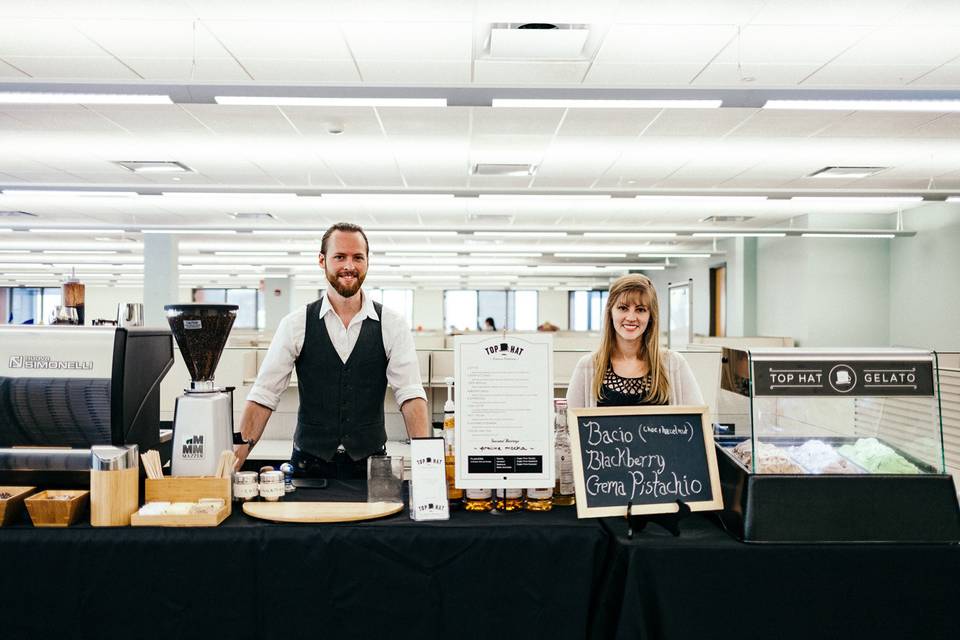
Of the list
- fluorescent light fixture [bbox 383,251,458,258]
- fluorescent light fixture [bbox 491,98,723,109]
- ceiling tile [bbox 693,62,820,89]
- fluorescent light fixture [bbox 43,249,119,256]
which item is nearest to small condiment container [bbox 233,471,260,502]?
fluorescent light fixture [bbox 491,98,723,109]

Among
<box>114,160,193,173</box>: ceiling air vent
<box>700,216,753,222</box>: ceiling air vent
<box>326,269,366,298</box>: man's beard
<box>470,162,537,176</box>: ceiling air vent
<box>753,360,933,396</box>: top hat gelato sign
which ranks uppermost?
<box>700,216,753,222</box>: ceiling air vent

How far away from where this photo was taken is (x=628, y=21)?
397 cm

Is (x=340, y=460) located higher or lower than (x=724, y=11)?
lower

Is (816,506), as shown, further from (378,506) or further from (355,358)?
(355,358)

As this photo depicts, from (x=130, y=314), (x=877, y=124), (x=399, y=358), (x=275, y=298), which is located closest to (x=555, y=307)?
(x=275, y=298)

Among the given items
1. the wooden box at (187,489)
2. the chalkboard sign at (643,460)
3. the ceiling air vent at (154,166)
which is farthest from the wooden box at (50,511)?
the ceiling air vent at (154,166)

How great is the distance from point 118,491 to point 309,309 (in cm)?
83

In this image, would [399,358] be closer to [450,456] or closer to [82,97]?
[450,456]

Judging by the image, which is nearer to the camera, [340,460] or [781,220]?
[340,460]

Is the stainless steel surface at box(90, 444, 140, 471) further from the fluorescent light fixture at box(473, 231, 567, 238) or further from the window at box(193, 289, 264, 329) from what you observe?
the window at box(193, 289, 264, 329)

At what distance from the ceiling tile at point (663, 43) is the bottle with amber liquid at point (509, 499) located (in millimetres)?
3426

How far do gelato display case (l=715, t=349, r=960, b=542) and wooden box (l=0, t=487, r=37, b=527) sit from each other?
1526mm

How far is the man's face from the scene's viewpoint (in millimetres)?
1898

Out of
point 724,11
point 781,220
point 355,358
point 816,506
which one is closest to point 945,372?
point 724,11
